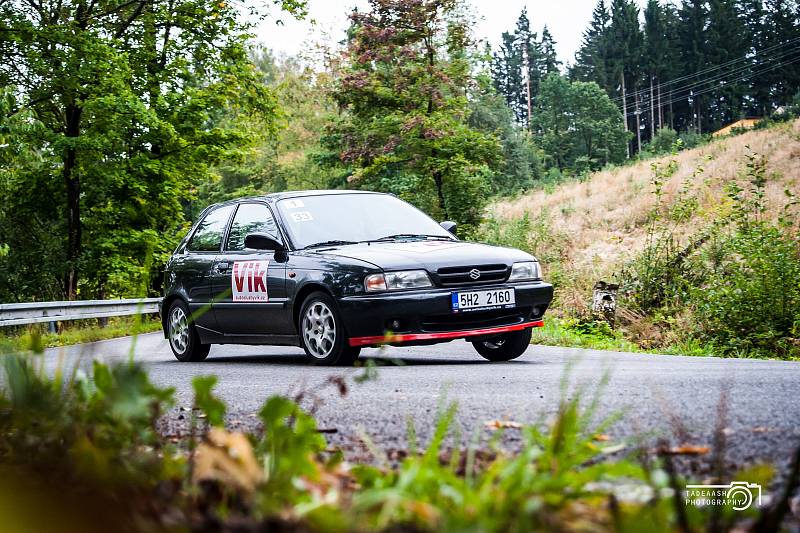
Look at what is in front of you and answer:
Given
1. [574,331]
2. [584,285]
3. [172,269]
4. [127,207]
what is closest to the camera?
[172,269]

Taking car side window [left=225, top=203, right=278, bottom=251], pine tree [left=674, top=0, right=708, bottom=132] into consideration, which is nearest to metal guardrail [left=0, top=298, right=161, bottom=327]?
car side window [left=225, top=203, right=278, bottom=251]

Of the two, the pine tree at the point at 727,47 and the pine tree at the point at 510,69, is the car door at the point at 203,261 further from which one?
the pine tree at the point at 510,69

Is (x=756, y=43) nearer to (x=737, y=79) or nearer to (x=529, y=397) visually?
(x=737, y=79)

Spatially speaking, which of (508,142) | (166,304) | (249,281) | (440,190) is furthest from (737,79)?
(249,281)

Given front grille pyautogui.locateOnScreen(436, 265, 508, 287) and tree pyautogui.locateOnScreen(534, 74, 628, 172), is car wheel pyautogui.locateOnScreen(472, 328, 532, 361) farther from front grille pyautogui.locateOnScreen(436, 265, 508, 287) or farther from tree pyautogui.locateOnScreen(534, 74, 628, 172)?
tree pyautogui.locateOnScreen(534, 74, 628, 172)

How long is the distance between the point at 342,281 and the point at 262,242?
119 cm

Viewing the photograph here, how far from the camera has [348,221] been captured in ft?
31.0

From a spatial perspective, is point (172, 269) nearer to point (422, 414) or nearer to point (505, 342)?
point (505, 342)

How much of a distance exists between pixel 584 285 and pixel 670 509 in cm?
1529

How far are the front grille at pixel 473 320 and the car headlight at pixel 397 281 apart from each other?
0.30 meters

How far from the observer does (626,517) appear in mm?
1725

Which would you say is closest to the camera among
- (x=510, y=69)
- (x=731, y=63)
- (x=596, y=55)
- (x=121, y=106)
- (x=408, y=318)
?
(x=408, y=318)

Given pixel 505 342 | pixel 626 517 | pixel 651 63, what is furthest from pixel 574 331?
pixel 651 63

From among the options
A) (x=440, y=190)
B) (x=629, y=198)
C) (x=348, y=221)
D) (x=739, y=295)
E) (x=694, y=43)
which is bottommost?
(x=739, y=295)
